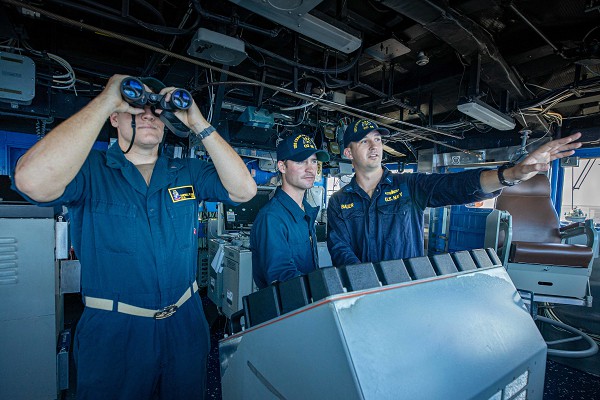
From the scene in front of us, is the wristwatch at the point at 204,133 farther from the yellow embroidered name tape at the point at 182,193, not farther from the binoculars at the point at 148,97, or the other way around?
the yellow embroidered name tape at the point at 182,193

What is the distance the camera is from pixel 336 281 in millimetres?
562

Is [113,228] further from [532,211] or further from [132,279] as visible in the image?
[532,211]

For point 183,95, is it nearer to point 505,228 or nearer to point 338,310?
point 338,310

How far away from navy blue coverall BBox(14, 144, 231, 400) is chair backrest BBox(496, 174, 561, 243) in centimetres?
390

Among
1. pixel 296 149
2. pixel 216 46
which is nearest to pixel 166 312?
pixel 296 149

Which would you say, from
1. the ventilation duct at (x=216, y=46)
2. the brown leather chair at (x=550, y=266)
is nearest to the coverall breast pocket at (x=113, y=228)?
the ventilation duct at (x=216, y=46)

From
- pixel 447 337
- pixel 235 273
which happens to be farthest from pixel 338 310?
pixel 235 273

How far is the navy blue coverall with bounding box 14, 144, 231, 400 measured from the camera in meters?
0.99

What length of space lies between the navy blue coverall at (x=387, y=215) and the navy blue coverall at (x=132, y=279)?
0.81 m

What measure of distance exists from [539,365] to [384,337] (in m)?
0.60

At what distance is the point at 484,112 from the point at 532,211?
151 centimetres

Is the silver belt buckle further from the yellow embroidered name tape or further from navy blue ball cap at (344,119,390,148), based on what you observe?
navy blue ball cap at (344,119,390,148)

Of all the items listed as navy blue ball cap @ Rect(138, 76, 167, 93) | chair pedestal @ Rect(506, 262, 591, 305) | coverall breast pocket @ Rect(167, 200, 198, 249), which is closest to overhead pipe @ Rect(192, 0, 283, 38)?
navy blue ball cap @ Rect(138, 76, 167, 93)

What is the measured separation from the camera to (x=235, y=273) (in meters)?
2.68
